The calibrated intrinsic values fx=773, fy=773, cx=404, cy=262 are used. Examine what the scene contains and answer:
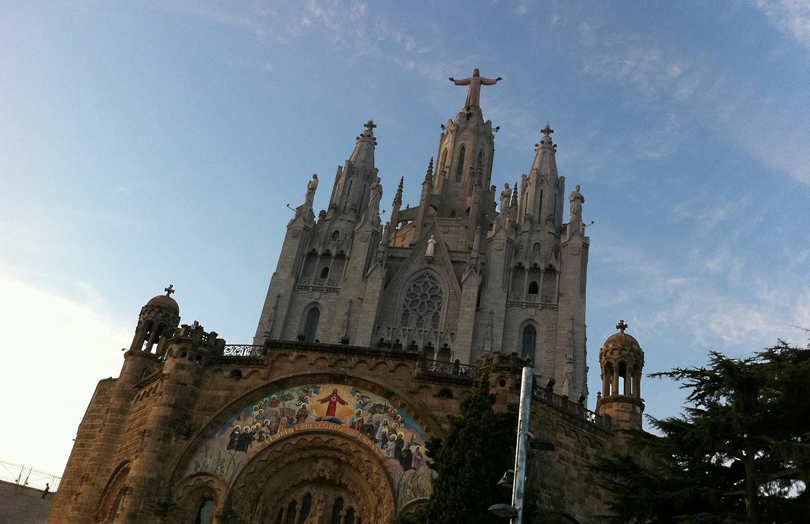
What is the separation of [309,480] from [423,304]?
77.6 ft

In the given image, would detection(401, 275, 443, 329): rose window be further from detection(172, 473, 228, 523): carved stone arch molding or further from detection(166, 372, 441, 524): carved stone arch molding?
detection(172, 473, 228, 523): carved stone arch molding

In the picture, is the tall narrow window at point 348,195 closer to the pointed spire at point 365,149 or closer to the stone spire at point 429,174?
the pointed spire at point 365,149

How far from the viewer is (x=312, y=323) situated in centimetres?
4459

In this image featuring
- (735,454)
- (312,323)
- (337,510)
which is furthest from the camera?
(312,323)

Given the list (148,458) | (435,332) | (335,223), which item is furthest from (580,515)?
(335,223)

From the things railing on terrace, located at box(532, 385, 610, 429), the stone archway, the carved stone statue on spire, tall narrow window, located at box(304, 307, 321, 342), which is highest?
the carved stone statue on spire

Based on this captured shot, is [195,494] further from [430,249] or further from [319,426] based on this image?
[430,249]

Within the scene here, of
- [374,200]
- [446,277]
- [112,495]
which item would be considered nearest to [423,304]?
[446,277]

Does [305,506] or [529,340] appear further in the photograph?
[529,340]

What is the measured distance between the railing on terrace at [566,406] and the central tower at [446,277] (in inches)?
604

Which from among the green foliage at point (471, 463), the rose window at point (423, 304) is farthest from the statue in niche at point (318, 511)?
the rose window at point (423, 304)

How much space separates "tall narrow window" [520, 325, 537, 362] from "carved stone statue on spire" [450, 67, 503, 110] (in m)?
24.7

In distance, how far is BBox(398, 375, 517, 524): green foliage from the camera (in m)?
17.6

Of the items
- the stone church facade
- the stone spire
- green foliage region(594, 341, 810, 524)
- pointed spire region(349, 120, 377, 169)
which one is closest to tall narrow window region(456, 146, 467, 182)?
the stone spire
